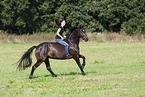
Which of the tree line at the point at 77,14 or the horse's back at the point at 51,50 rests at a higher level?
the tree line at the point at 77,14

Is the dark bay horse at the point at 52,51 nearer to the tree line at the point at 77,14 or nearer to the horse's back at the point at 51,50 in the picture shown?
the horse's back at the point at 51,50

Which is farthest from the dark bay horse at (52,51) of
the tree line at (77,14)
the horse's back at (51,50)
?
the tree line at (77,14)

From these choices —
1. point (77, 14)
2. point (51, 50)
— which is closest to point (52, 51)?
point (51, 50)

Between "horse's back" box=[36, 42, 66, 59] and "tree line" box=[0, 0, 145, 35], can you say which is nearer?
"horse's back" box=[36, 42, 66, 59]

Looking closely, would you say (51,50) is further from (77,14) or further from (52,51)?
(77,14)

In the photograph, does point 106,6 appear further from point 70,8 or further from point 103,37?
point 103,37

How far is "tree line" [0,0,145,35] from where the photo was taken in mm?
49094

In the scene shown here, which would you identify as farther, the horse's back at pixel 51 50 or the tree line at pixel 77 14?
the tree line at pixel 77 14

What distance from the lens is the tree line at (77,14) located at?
161 ft

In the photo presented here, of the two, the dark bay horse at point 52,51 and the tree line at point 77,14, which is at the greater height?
the tree line at point 77,14

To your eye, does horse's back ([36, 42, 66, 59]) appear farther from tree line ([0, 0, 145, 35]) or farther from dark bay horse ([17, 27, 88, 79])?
tree line ([0, 0, 145, 35])

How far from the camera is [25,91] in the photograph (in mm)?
10844

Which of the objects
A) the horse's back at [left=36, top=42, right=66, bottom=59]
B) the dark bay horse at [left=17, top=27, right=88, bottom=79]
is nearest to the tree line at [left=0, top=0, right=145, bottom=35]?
the dark bay horse at [left=17, top=27, right=88, bottom=79]

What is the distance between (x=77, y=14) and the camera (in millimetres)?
49219
